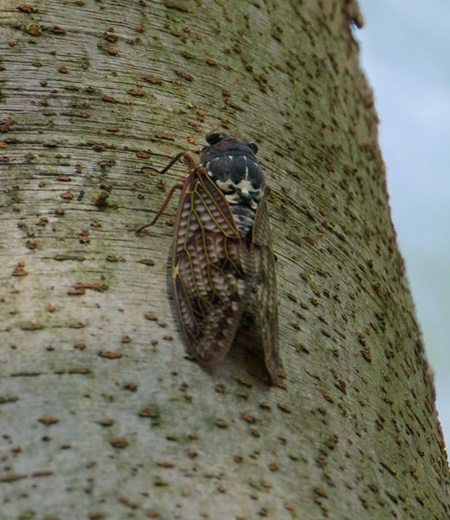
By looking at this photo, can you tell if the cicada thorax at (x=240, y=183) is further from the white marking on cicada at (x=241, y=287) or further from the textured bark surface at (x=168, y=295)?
the white marking on cicada at (x=241, y=287)

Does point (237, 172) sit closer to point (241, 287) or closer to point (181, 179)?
point (181, 179)

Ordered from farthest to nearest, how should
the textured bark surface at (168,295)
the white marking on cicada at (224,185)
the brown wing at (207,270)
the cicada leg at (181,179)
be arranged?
the white marking on cicada at (224,185), the cicada leg at (181,179), the brown wing at (207,270), the textured bark surface at (168,295)

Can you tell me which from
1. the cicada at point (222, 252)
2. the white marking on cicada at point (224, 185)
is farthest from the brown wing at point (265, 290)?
the white marking on cicada at point (224, 185)

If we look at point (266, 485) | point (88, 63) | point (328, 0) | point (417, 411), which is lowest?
point (417, 411)

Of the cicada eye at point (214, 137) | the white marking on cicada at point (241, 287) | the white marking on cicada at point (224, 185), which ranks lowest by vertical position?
the white marking on cicada at point (241, 287)

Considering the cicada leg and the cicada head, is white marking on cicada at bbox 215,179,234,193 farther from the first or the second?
the cicada leg

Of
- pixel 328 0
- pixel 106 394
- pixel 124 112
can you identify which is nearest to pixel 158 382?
pixel 106 394

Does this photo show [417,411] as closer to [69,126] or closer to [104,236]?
[104,236]
